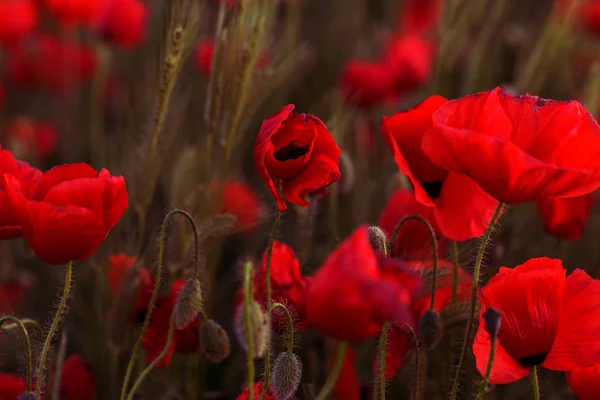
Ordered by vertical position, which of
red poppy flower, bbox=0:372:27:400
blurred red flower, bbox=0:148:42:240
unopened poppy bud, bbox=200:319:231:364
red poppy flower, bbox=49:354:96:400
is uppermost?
blurred red flower, bbox=0:148:42:240

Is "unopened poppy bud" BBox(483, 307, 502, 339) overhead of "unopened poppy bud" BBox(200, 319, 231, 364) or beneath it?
overhead

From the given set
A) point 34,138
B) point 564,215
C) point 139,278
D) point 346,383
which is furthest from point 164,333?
point 34,138

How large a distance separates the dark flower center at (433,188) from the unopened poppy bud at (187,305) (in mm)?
215

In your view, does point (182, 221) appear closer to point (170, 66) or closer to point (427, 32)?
point (170, 66)

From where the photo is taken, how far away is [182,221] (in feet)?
2.67

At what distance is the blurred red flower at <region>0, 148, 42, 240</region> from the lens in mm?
593

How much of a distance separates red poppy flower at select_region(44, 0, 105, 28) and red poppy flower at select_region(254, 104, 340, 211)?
33.4 inches

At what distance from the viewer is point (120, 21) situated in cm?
132

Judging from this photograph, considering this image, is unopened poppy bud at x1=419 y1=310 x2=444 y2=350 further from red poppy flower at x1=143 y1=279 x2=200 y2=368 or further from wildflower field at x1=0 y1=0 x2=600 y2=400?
red poppy flower at x1=143 y1=279 x2=200 y2=368

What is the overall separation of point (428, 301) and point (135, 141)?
0.36m

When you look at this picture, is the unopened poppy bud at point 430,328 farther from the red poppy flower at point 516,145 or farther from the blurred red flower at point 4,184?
the blurred red flower at point 4,184

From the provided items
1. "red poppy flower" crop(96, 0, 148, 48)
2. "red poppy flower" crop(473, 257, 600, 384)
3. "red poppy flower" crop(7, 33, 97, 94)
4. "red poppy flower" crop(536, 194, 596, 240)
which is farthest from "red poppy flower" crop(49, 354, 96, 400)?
"red poppy flower" crop(7, 33, 97, 94)

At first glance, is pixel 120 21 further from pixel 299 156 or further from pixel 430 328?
pixel 430 328

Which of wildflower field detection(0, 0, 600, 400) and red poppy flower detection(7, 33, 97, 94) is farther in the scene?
red poppy flower detection(7, 33, 97, 94)
